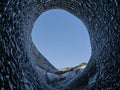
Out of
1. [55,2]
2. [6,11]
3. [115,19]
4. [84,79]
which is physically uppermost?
[55,2]

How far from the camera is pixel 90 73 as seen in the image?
373 inches

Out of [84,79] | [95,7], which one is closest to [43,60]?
[84,79]

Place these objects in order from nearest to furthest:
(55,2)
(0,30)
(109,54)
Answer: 1. (0,30)
2. (109,54)
3. (55,2)

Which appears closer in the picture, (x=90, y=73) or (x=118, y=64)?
(x=118, y=64)

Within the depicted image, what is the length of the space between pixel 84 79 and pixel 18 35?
4.70 metres

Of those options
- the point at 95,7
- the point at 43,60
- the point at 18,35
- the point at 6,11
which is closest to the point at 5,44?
the point at 6,11

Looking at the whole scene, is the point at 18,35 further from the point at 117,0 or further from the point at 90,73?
the point at 90,73

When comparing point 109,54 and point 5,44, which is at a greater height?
point 5,44

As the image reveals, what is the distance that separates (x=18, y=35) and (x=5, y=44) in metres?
1.57

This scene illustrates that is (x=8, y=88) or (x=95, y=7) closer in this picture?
(x=8, y=88)

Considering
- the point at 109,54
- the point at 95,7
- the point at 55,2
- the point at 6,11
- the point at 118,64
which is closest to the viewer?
the point at 6,11

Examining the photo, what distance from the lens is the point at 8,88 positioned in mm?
4488

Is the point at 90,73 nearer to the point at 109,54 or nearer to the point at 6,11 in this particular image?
the point at 109,54

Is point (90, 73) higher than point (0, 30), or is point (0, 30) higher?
point (0, 30)
